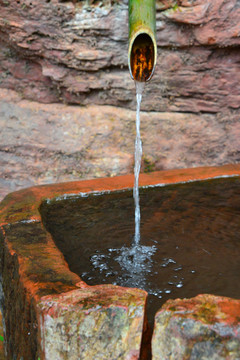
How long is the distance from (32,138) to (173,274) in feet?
10.1

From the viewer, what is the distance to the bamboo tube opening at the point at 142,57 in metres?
3.15

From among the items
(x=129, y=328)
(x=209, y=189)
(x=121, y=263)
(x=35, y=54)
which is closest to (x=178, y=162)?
(x=209, y=189)

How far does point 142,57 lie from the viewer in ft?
10.4

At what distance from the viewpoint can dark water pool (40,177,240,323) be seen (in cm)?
196

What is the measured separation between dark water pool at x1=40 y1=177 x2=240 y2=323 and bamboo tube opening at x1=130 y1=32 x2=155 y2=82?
852mm

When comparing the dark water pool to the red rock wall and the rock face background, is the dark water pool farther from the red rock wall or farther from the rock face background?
the red rock wall

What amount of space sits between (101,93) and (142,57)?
59.9 inches

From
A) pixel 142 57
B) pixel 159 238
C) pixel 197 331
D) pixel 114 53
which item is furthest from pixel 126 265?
pixel 114 53

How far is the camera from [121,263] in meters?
2.16

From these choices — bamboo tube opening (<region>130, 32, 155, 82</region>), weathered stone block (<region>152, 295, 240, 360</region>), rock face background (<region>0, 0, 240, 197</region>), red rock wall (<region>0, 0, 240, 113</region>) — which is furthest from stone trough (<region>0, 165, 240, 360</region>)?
red rock wall (<region>0, 0, 240, 113</region>)

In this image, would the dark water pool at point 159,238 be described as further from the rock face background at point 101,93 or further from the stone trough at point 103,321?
the rock face background at point 101,93

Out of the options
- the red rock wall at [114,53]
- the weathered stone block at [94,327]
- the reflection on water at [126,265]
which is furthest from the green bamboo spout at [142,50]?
the weathered stone block at [94,327]

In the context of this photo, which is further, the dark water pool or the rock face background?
the rock face background

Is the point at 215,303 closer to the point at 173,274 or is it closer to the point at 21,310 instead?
the point at 173,274
